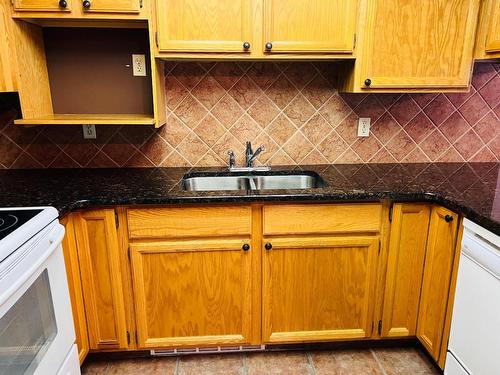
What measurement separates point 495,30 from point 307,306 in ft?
5.07

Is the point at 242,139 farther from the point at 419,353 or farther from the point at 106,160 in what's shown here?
the point at 419,353

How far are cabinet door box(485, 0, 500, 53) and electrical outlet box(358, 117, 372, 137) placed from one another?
656mm

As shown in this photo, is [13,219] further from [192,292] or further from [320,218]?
[320,218]

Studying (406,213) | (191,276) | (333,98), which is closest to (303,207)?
(406,213)

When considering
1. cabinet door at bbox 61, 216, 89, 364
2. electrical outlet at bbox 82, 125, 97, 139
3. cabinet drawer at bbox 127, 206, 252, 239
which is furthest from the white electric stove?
electrical outlet at bbox 82, 125, 97, 139

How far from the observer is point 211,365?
1.85 m

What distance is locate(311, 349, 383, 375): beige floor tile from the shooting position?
71.0 inches

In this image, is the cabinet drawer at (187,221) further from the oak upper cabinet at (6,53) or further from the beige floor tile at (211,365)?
the oak upper cabinet at (6,53)

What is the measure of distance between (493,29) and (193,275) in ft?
5.84

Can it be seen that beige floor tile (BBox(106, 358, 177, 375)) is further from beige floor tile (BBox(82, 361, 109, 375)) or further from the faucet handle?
the faucet handle

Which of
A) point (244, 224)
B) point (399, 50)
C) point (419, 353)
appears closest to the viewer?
point (244, 224)

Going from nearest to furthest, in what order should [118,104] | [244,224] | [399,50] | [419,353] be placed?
1. [244,224]
2. [399,50]
3. [419,353]
4. [118,104]

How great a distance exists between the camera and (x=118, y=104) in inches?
81.0

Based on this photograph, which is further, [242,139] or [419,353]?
[242,139]
